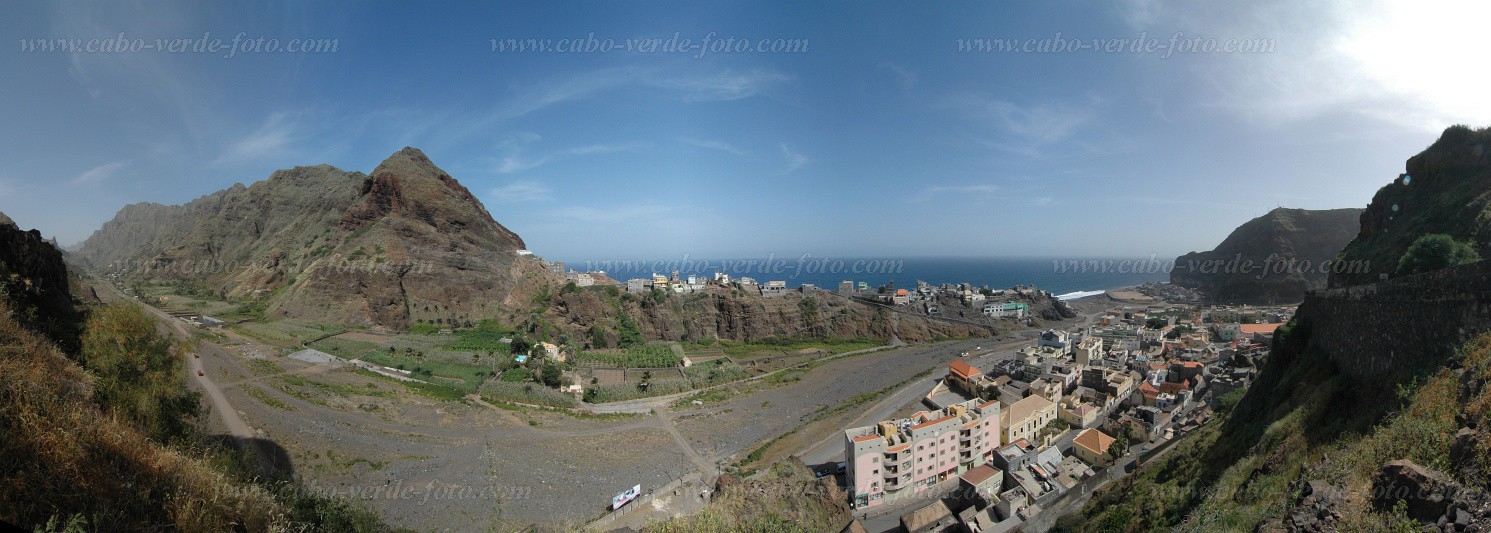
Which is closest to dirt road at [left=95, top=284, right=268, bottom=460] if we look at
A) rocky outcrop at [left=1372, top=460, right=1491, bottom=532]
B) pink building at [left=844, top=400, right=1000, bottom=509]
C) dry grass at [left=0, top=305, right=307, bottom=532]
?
dry grass at [left=0, top=305, right=307, bottom=532]

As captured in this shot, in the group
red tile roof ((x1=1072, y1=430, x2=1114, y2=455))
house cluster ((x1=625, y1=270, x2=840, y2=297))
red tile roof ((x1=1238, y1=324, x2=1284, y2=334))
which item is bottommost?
red tile roof ((x1=1072, y1=430, x2=1114, y2=455))

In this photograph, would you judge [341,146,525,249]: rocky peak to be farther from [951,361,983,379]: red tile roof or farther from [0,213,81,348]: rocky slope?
[951,361,983,379]: red tile roof

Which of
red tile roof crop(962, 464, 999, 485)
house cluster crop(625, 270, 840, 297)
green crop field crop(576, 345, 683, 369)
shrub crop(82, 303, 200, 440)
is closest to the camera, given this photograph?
shrub crop(82, 303, 200, 440)

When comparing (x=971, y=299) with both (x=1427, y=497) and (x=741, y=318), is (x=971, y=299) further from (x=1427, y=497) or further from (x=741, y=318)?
(x=1427, y=497)

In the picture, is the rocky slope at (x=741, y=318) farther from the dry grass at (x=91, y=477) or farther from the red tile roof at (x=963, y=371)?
the dry grass at (x=91, y=477)

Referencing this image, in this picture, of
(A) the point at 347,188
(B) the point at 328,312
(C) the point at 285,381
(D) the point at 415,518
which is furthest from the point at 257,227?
(D) the point at 415,518

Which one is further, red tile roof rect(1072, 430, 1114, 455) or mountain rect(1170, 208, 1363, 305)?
mountain rect(1170, 208, 1363, 305)

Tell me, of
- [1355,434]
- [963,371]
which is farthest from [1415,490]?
[963,371]
